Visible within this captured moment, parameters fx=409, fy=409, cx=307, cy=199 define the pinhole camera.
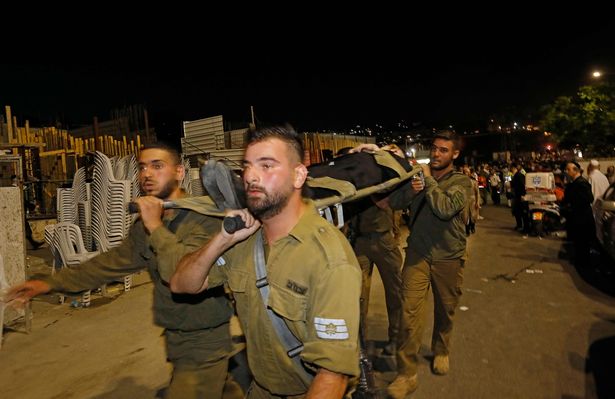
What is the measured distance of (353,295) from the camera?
1.57 meters

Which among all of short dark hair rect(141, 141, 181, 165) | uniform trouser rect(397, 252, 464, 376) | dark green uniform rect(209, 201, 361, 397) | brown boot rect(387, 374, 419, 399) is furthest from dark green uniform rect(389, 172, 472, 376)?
dark green uniform rect(209, 201, 361, 397)

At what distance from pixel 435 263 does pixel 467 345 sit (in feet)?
4.12

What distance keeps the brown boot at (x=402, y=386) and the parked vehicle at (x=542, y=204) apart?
29.1 ft

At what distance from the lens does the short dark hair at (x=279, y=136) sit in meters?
1.82

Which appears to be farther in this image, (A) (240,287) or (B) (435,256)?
(B) (435,256)

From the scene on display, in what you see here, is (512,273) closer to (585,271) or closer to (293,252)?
(585,271)

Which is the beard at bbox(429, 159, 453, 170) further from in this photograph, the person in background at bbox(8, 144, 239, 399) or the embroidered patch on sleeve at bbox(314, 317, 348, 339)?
the embroidered patch on sleeve at bbox(314, 317, 348, 339)

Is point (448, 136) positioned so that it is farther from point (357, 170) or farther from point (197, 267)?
point (197, 267)

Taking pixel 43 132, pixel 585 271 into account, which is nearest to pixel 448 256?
pixel 585 271

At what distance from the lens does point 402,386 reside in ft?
11.8

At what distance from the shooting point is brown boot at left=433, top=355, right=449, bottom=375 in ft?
12.8

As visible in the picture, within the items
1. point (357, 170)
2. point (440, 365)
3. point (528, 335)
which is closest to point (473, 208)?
point (528, 335)

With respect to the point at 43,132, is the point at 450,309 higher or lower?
lower

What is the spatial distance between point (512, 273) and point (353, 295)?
22.9ft
